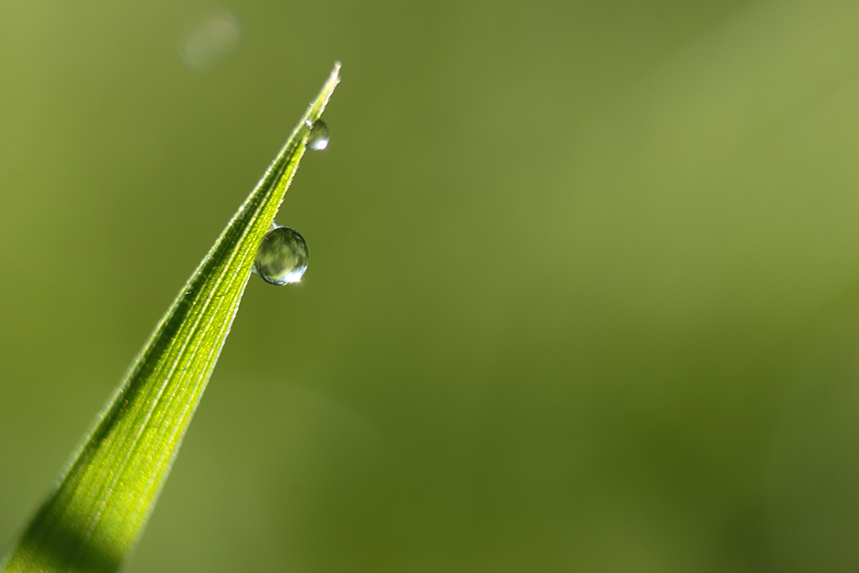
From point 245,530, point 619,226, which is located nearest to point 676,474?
point 619,226

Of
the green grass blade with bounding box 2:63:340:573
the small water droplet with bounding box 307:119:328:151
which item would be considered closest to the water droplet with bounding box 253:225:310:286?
the small water droplet with bounding box 307:119:328:151

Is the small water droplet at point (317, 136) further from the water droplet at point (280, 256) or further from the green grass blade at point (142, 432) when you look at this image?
the green grass blade at point (142, 432)

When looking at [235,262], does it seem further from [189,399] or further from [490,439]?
[490,439]

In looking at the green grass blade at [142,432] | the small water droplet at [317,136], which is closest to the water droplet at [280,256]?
the small water droplet at [317,136]

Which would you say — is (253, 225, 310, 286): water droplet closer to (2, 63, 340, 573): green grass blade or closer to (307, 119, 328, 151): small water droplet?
(307, 119, 328, 151): small water droplet

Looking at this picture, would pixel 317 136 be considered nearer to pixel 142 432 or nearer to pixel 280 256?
pixel 280 256

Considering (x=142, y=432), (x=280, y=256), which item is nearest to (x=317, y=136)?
(x=280, y=256)
